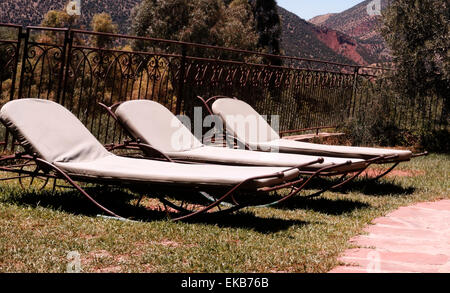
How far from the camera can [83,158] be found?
17.5 ft

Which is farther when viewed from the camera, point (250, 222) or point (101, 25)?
point (101, 25)

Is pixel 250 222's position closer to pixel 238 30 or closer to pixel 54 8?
pixel 238 30

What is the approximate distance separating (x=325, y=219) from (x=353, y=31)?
49.1 meters

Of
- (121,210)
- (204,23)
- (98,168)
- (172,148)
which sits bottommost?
(121,210)

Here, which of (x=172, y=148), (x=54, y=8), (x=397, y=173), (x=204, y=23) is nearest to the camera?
(x=172, y=148)

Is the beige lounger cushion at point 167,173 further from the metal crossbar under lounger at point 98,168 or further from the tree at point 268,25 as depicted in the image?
the tree at point 268,25

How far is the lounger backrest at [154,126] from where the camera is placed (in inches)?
239

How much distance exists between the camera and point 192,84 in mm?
9438

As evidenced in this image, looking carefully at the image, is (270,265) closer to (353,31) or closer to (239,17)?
(239,17)

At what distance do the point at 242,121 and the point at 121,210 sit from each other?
2.66 meters

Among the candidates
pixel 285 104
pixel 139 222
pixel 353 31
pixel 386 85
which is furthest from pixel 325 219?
pixel 353 31

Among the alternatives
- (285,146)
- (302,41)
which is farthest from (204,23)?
(285,146)

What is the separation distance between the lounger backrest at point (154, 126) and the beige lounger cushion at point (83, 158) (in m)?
0.50

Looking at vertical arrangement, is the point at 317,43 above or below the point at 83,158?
above
